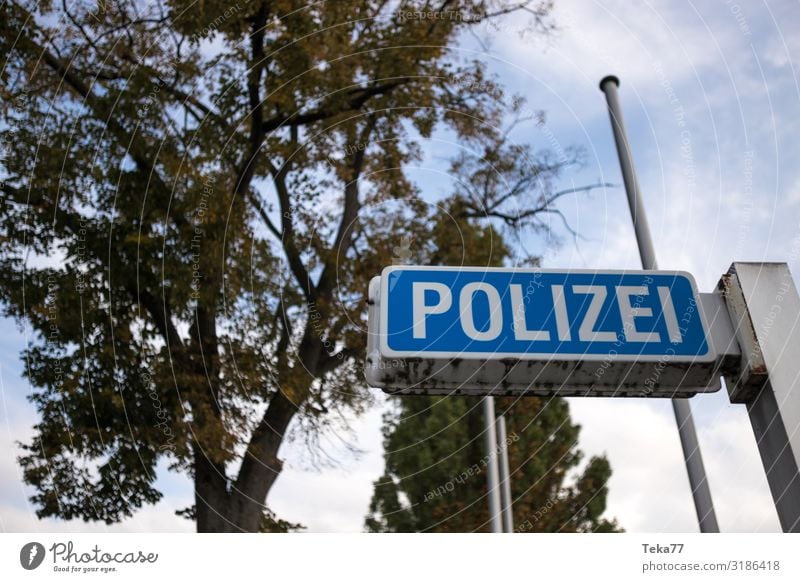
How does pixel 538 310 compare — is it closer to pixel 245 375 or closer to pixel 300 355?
pixel 245 375

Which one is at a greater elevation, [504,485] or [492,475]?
[504,485]

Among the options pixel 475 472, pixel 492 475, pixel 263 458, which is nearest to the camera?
pixel 263 458

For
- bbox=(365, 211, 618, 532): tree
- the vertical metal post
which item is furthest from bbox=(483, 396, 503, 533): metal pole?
the vertical metal post

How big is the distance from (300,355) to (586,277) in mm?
7106

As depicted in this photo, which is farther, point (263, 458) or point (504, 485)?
point (504, 485)

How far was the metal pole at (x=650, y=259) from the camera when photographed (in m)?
5.22

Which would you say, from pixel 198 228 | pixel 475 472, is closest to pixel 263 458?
pixel 198 228

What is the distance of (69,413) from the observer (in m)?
7.50

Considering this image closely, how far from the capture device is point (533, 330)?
77.9 inches

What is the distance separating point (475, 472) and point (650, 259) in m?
8.46

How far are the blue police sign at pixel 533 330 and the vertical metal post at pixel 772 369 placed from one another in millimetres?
129

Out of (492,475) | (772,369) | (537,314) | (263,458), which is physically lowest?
(772,369)

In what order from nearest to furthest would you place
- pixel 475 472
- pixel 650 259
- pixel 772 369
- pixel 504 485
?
pixel 772 369
pixel 650 259
pixel 504 485
pixel 475 472

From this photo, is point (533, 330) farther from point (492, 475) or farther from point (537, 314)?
point (492, 475)
